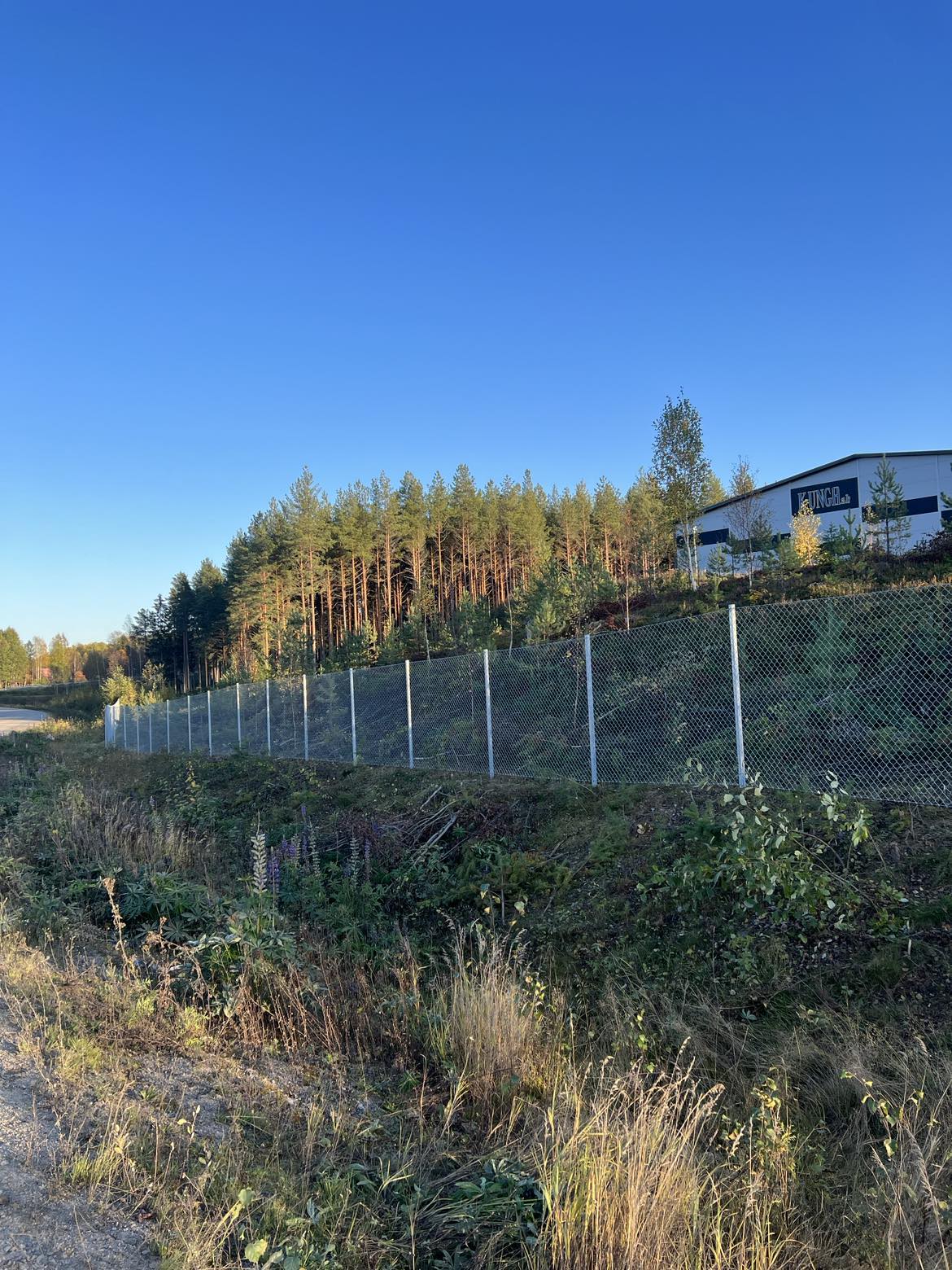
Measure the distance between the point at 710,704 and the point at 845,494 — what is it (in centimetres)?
2627

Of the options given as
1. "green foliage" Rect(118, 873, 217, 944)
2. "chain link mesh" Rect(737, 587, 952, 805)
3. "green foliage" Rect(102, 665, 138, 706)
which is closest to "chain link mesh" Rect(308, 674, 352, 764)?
"green foliage" Rect(118, 873, 217, 944)

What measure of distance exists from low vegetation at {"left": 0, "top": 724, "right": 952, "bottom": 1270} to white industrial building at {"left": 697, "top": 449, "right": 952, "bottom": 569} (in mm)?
22212

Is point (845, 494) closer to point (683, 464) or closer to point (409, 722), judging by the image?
point (683, 464)

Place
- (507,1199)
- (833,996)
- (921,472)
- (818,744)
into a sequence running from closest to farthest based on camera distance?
(507,1199), (833,996), (818,744), (921,472)

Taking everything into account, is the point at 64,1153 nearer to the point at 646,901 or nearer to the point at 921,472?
→ the point at 646,901

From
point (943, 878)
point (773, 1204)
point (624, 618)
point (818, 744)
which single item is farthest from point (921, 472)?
point (773, 1204)

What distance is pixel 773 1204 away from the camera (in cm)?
250

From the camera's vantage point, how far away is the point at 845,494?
30562 mm

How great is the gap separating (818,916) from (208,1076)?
345cm

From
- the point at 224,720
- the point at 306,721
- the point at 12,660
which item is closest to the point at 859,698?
the point at 306,721

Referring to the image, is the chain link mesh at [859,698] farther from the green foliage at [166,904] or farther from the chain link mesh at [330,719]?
the chain link mesh at [330,719]

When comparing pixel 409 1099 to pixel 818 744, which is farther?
pixel 818 744

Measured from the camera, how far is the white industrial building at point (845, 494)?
2788 cm

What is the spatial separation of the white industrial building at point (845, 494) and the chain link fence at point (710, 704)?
1783 centimetres
